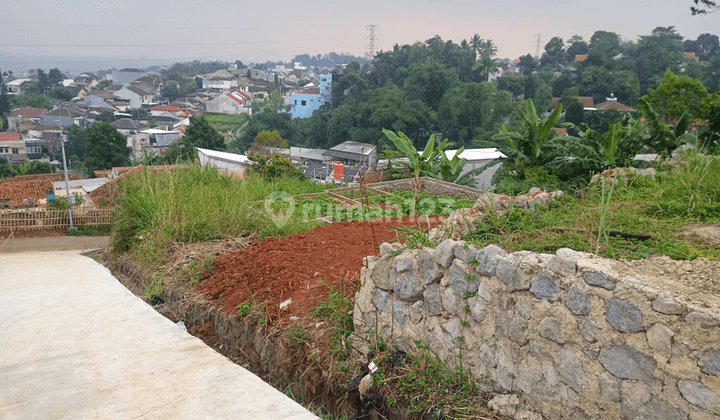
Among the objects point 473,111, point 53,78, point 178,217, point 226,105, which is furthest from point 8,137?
point 53,78

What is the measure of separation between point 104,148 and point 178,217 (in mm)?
32076

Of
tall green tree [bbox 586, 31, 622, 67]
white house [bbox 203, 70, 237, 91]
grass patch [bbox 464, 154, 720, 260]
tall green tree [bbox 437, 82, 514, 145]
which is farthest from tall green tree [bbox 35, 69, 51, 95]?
grass patch [bbox 464, 154, 720, 260]

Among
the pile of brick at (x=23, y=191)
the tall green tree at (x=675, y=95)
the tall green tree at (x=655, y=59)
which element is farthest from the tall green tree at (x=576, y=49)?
the pile of brick at (x=23, y=191)

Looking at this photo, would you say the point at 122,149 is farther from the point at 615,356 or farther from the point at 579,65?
the point at 579,65

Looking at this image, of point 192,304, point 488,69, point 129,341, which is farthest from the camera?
point 488,69

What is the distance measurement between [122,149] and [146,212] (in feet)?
106

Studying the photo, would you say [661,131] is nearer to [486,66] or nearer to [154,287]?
[154,287]

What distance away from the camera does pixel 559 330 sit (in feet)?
8.67

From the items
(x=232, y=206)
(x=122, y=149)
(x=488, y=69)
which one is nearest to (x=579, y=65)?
(x=488, y=69)

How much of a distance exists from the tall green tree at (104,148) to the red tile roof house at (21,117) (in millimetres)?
37435

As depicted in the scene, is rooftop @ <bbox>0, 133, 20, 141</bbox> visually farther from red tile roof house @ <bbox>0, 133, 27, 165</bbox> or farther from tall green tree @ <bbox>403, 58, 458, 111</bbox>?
tall green tree @ <bbox>403, 58, 458, 111</bbox>

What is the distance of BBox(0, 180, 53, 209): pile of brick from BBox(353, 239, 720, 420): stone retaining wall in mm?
22094

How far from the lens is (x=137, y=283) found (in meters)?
6.12

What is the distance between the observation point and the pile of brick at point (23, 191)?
68.2ft
